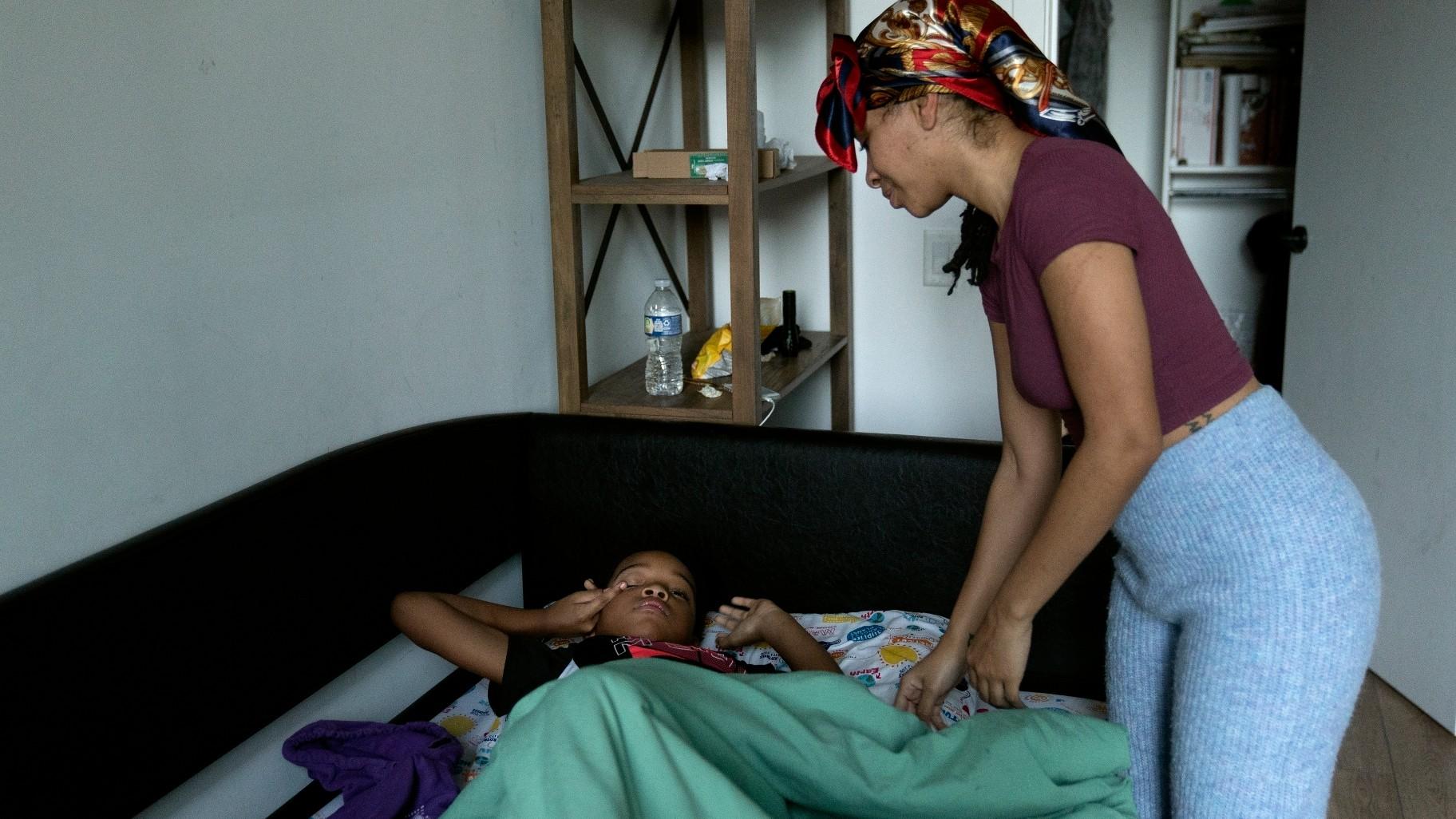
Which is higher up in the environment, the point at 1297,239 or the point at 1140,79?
the point at 1140,79

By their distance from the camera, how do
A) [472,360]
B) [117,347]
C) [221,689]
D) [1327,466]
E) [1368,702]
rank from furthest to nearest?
[1368,702]
[472,360]
[221,689]
[117,347]
[1327,466]

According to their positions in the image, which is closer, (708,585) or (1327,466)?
(1327,466)

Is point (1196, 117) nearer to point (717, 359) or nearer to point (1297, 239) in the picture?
point (1297, 239)

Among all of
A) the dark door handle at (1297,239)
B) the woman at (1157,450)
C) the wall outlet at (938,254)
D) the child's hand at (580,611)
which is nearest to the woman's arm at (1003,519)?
the woman at (1157,450)

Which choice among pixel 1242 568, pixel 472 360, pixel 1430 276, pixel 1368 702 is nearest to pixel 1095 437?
pixel 1242 568

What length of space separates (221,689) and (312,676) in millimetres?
180

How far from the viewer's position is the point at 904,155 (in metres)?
1.30

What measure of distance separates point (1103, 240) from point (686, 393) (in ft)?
4.06

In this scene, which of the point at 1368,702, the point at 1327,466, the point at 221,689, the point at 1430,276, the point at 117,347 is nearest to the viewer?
the point at 1327,466

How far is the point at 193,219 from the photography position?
1455mm

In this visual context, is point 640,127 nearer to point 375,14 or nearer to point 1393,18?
point 375,14

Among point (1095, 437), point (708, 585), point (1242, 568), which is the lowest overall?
point (708, 585)

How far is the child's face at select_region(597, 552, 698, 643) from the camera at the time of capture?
182 cm

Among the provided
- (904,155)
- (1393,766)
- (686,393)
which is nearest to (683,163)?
(686,393)
